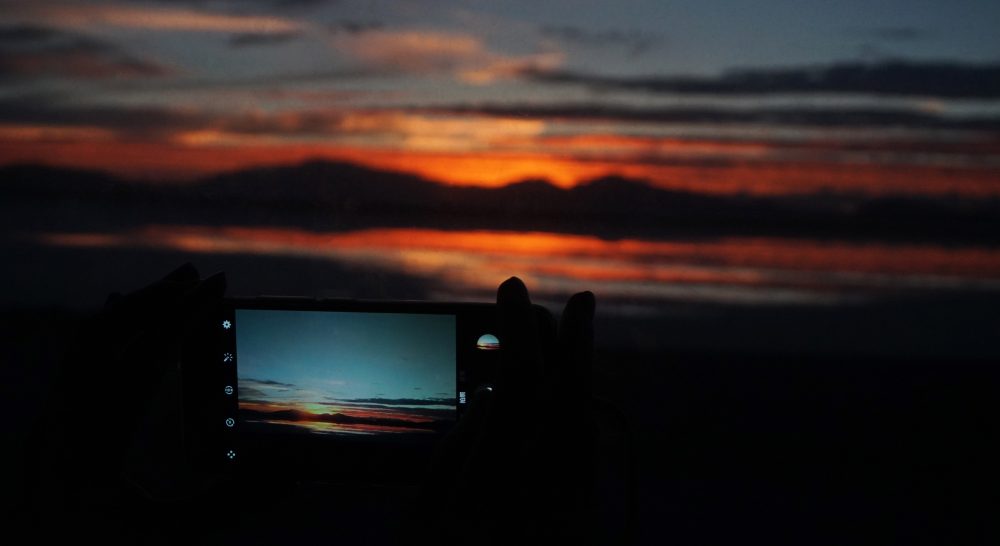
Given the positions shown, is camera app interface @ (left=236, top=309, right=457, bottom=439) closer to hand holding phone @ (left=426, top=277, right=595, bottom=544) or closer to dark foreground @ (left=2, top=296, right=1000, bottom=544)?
dark foreground @ (left=2, top=296, right=1000, bottom=544)

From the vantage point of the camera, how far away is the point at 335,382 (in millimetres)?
1171

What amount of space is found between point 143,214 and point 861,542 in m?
3.06

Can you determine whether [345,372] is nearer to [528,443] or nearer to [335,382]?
[335,382]

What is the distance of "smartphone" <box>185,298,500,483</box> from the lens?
3.64 ft

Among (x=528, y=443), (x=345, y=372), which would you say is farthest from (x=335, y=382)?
(x=528, y=443)

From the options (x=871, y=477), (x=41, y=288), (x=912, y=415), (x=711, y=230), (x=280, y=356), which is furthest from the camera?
(x=711, y=230)

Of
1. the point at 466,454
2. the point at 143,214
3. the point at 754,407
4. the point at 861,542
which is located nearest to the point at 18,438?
the point at 466,454

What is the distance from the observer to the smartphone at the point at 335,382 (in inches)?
43.6

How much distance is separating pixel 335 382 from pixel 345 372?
0.07ft

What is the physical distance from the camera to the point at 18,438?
5.57 ft

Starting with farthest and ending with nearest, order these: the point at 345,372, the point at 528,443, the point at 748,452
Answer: the point at 748,452, the point at 345,372, the point at 528,443

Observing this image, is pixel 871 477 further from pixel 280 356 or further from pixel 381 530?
pixel 280 356

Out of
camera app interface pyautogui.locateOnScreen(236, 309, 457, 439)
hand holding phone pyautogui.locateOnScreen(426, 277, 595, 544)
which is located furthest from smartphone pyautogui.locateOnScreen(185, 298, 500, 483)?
hand holding phone pyautogui.locateOnScreen(426, 277, 595, 544)

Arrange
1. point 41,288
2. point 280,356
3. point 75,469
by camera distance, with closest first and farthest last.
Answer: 1. point 75,469
2. point 280,356
3. point 41,288
